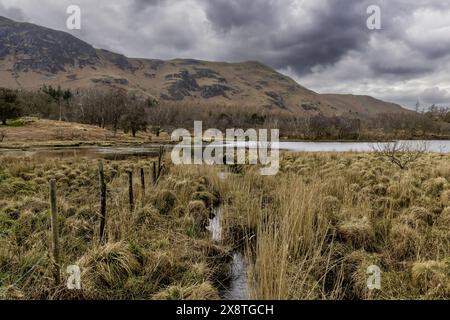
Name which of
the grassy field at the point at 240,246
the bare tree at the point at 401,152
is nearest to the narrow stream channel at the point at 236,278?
the grassy field at the point at 240,246

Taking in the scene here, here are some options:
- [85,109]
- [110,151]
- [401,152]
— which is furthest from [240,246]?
[85,109]

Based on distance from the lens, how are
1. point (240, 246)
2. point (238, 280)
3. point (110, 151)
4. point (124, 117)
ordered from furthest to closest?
Answer: point (124, 117), point (110, 151), point (240, 246), point (238, 280)

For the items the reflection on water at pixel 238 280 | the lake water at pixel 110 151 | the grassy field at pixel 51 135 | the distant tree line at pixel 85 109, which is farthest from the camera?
the distant tree line at pixel 85 109

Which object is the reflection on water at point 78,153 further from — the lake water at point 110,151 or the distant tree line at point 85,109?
the distant tree line at point 85,109

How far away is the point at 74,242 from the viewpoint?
A: 5691 mm

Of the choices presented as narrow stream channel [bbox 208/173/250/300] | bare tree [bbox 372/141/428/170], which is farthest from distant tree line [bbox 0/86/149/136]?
narrow stream channel [bbox 208/173/250/300]

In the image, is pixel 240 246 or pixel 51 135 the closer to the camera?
pixel 240 246

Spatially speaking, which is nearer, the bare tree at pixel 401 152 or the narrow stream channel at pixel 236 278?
the narrow stream channel at pixel 236 278

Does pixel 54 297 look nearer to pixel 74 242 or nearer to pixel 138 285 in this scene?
pixel 138 285

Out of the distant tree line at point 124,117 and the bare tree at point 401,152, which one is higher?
the distant tree line at point 124,117

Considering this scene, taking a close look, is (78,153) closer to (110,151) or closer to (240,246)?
(110,151)

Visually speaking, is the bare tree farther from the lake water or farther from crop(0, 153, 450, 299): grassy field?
crop(0, 153, 450, 299): grassy field

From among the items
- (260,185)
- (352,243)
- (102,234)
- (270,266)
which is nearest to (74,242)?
(102,234)
